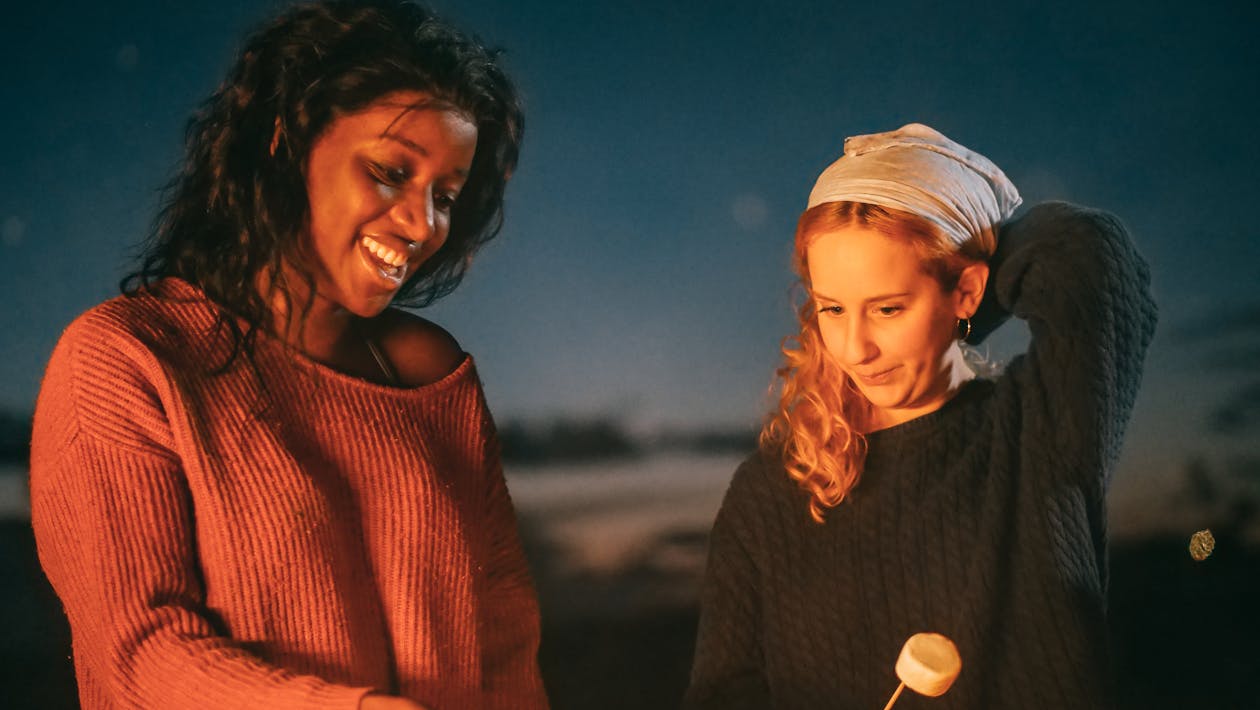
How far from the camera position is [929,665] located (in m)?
1.02

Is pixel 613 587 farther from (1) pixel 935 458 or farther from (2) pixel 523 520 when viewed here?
(1) pixel 935 458

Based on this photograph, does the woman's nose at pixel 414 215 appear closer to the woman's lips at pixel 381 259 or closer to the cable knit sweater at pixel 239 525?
the woman's lips at pixel 381 259

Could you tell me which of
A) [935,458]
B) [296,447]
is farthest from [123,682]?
[935,458]

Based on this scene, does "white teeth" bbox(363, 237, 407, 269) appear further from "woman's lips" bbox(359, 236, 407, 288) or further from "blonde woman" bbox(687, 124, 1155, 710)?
"blonde woman" bbox(687, 124, 1155, 710)

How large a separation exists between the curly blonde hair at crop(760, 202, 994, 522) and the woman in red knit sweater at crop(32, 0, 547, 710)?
1.52 feet

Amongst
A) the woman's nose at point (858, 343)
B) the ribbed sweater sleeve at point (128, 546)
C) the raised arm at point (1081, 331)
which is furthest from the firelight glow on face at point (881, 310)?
the ribbed sweater sleeve at point (128, 546)

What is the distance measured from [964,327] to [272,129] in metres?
0.97

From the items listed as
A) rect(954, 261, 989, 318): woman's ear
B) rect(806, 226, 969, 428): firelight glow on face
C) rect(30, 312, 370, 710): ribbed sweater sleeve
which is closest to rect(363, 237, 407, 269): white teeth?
rect(30, 312, 370, 710): ribbed sweater sleeve

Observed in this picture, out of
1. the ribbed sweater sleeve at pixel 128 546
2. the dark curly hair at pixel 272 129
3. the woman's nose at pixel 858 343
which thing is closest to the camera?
the ribbed sweater sleeve at pixel 128 546

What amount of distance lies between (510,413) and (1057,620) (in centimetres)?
99

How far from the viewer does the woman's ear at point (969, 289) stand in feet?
4.25

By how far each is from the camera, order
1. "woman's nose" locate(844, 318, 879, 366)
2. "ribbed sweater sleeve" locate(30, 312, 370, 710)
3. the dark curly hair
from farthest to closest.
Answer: "woman's nose" locate(844, 318, 879, 366)
the dark curly hair
"ribbed sweater sleeve" locate(30, 312, 370, 710)

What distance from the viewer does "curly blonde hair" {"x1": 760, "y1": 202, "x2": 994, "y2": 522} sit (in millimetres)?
1252

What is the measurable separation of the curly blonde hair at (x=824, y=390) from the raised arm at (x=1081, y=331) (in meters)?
0.10
